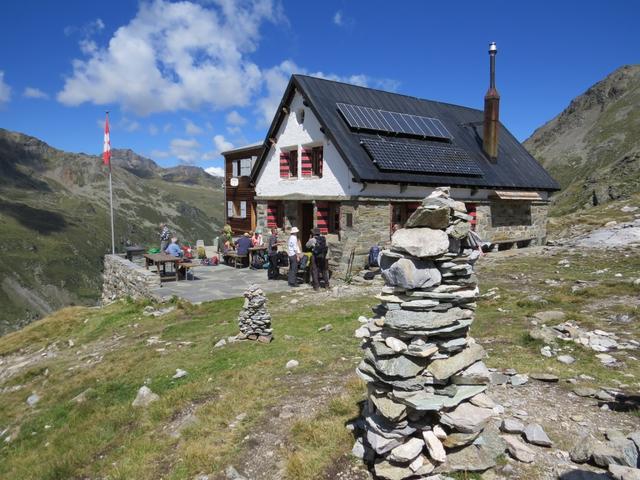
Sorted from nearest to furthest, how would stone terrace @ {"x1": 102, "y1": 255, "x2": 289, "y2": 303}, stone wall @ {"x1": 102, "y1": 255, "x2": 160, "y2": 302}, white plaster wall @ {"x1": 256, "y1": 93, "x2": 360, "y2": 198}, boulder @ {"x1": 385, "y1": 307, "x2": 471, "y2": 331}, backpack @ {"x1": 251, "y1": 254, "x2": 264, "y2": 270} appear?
1. boulder @ {"x1": 385, "y1": 307, "x2": 471, "y2": 331}
2. stone terrace @ {"x1": 102, "y1": 255, "x2": 289, "y2": 303}
3. stone wall @ {"x1": 102, "y1": 255, "x2": 160, "y2": 302}
4. white plaster wall @ {"x1": 256, "y1": 93, "x2": 360, "y2": 198}
5. backpack @ {"x1": 251, "y1": 254, "x2": 264, "y2": 270}

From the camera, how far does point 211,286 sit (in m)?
16.4

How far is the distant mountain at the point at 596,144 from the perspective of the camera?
43453 millimetres

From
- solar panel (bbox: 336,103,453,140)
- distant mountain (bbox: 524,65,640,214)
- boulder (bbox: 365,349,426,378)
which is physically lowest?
boulder (bbox: 365,349,426,378)

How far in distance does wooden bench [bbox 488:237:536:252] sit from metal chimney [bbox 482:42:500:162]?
412 centimetres

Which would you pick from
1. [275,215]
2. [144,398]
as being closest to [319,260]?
[275,215]

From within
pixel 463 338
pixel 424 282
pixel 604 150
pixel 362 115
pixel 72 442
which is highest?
pixel 604 150

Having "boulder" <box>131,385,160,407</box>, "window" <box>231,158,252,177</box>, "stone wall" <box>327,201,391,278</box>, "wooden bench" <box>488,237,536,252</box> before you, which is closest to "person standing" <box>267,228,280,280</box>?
"stone wall" <box>327,201,391,278</box>

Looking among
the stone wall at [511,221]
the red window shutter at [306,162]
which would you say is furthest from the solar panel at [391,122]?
the stone wall at [511,221]

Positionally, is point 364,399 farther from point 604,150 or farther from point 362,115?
Result: point 604,150

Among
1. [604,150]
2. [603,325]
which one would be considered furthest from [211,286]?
[604,150]

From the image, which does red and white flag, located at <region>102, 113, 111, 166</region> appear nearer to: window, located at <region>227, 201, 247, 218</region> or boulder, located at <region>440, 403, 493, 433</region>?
window, located at <region>227, 201, 247, 218</region>

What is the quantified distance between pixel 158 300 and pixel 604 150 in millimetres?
73876

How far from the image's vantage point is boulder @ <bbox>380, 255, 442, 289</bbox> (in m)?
4.78

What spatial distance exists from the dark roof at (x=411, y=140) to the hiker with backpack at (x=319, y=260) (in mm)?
2697
